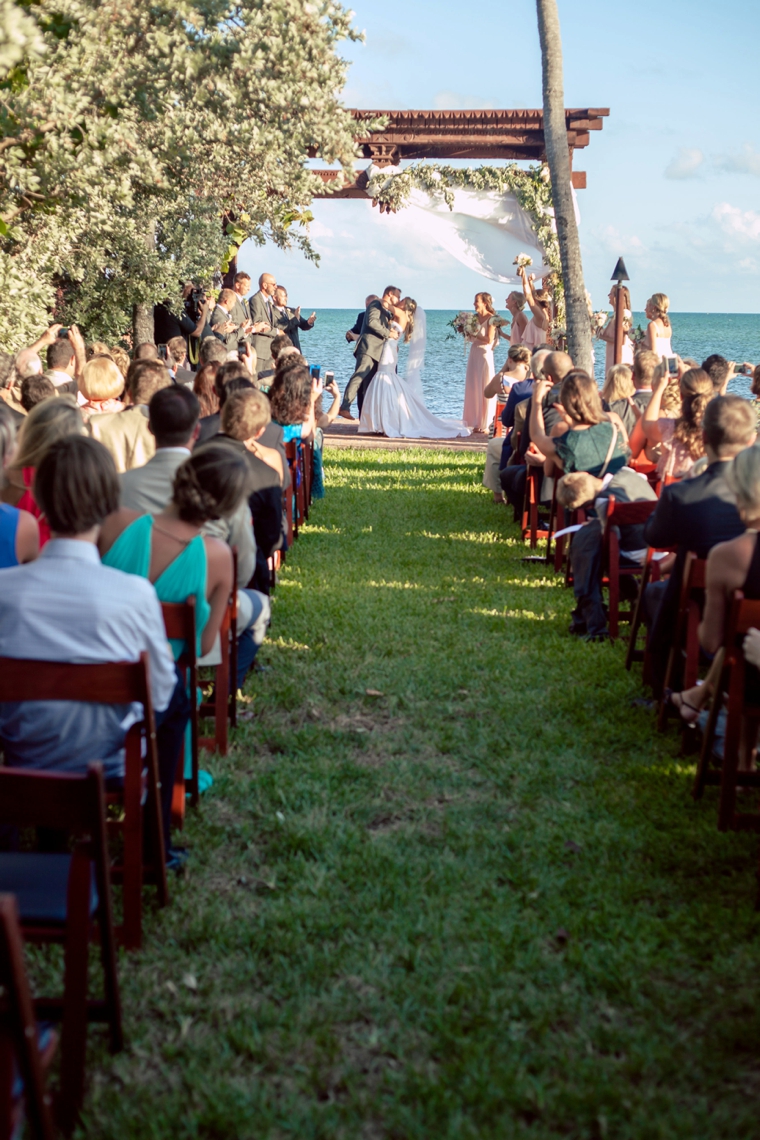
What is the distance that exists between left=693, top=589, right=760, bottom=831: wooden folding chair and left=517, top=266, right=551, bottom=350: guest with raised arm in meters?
12.6

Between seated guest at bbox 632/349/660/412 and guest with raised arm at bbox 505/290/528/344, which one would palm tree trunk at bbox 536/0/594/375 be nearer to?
guest with raised arm at bbox 505/290/528/344

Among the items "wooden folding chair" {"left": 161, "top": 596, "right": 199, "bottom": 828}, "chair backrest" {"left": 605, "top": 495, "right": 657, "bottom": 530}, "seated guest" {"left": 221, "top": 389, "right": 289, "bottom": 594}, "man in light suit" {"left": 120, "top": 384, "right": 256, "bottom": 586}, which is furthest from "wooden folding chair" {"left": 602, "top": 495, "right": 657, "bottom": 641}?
"wooden folding chair" {"left": 161, "top": 596, "right": 199, "bottom": 828}

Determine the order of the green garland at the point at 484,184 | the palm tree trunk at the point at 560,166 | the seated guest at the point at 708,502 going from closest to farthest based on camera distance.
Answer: the seated guest at the point at 708,502, the palm tree trunk at the point at 560,166, the green garland at the point at 484,184

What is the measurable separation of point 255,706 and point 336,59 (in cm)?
733

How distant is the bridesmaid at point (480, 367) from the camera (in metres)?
16.2

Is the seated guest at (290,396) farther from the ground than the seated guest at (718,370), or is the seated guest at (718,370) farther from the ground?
the seated guest at (718,370)

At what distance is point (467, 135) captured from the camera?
56.2ft

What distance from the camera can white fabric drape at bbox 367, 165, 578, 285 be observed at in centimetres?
1788

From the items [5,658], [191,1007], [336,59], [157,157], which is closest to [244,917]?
[191,1007]

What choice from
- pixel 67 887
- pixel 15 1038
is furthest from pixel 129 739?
pixel 15 1038

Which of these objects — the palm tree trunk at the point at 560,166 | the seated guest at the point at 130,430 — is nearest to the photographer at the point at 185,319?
the palm tree trunk at the point at 560,166

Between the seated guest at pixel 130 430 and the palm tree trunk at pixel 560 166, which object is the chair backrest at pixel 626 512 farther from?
the palm tree trunk at pixel 560 166

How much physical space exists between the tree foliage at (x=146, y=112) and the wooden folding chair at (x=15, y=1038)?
7.02 m

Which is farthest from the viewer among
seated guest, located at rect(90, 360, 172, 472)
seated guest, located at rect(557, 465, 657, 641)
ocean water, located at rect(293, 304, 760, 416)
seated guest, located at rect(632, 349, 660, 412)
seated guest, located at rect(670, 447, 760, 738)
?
ocean water, located at rect(293, 304, 760, 416)
